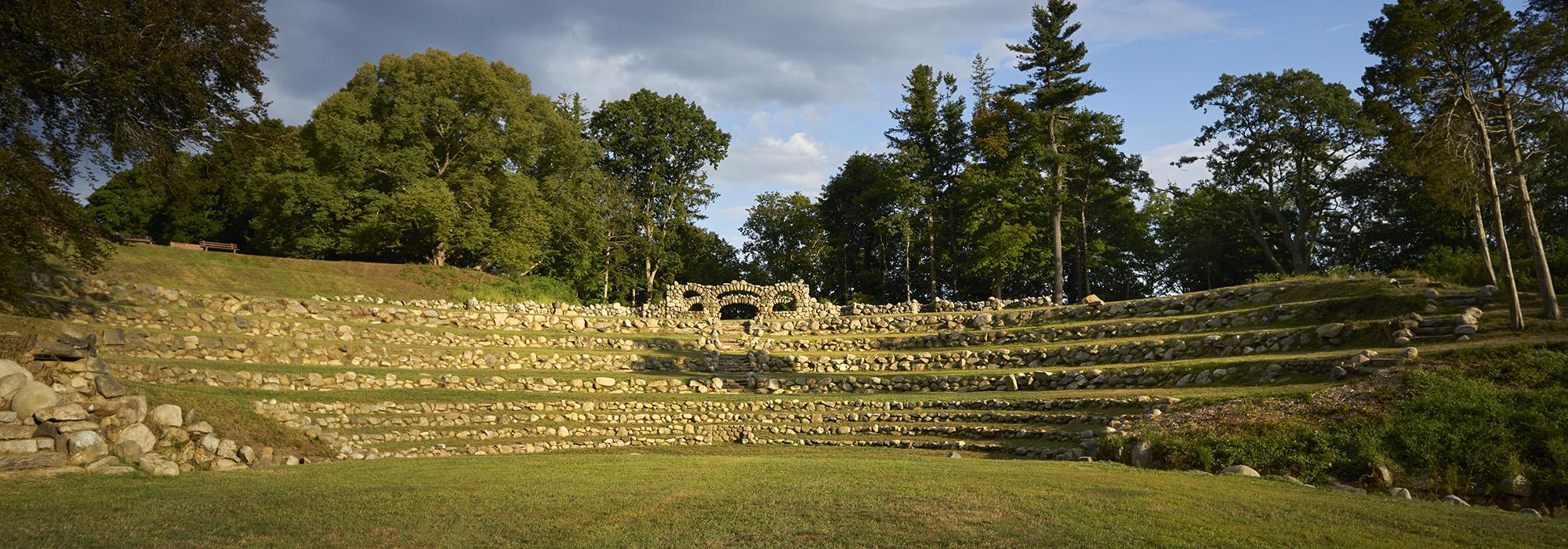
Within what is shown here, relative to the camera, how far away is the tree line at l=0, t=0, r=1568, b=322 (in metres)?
16.6

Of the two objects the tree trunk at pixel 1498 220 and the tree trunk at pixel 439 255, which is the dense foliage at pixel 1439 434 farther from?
the tree trunk at pixel 439 255

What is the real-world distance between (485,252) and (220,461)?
27.0m

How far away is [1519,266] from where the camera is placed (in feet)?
70.0

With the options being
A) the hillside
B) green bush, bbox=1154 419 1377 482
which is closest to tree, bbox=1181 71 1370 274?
the hillside

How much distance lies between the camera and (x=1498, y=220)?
16.4 meters

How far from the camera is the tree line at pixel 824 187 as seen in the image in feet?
54.5

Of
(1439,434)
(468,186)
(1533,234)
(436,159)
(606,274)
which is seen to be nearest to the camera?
(1439,434)

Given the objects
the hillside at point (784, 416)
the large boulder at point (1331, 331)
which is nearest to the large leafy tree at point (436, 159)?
the hillside at point (784, 416)

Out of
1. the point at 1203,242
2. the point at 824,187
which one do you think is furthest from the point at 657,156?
the point at 1203,242

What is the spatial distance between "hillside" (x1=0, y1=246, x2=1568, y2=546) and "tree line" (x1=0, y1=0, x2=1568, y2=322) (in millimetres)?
3750

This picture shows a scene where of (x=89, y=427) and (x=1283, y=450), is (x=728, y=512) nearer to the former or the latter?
(x=1283, y=450)

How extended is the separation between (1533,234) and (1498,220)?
0.66 m

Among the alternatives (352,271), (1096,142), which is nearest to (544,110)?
(352,271)

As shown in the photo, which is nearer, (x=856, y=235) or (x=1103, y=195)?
(x=1103, y=195)
